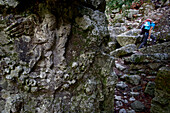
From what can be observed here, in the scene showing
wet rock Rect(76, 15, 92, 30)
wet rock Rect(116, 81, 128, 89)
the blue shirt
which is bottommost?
wet rock Rect(116, 81, 128, 89)

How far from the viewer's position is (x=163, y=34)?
16.3 feet

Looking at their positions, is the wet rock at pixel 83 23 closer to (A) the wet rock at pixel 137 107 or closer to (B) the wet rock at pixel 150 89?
(A) the wet rock at pixel 137 107

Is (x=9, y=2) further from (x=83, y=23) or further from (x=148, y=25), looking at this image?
(x=148, y=25)

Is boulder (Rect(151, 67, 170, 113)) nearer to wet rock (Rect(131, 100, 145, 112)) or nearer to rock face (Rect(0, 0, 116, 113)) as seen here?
wet rock (Rect(131, 100, 145, 112))

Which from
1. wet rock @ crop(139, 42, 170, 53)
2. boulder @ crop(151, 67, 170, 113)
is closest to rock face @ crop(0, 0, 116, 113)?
boulder @ crop(151, 67, 170, 113)

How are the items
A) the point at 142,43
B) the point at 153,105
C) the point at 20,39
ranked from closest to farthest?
the point at 20,39, the point at 153,105, the point at 142,43

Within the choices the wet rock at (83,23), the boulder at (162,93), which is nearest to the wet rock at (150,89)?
the boulder at (162,93)

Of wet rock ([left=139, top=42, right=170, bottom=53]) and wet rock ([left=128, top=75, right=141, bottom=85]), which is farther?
wet rock ([left=139, top=42, right=170, bottom=53])

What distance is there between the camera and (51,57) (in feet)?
3.74

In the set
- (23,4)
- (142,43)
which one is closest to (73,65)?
(23,4)

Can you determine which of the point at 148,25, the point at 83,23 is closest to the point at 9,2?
the point at 83,23

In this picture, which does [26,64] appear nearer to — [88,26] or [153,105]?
[88,26]

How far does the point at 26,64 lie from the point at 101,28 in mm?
859

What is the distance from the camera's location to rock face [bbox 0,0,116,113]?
107cm
